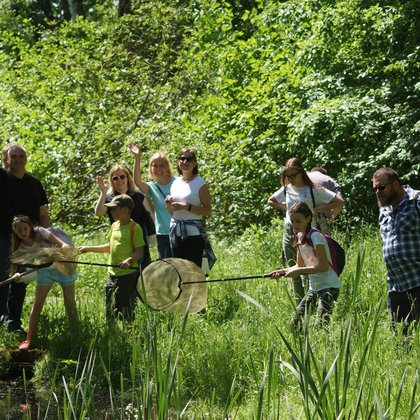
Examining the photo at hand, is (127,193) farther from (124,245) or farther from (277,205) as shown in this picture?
(277,205)

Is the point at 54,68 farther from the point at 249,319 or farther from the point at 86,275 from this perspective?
the point at 249,319

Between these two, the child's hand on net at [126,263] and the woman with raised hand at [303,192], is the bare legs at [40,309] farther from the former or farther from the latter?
the woman with raised hand at [303,192]

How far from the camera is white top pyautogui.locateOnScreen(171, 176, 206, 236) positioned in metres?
8.56

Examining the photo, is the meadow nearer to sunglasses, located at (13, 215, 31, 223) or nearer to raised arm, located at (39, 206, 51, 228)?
raised arm, located at (39, 206, 51, 228)

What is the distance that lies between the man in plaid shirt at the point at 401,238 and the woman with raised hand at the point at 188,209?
2.29m

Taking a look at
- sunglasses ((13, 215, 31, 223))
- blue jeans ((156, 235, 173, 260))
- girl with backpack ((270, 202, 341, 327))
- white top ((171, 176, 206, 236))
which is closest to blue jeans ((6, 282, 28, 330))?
sunglasses ((13, 215, 31, 223))

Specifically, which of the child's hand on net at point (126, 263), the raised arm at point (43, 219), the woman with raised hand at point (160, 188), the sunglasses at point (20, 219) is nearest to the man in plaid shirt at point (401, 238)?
the child's hand on net at point (126, 263)

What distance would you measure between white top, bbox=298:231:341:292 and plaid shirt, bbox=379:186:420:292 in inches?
21.9

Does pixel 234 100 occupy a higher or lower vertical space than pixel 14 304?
higher

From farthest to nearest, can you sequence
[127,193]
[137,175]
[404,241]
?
1. [137,175]
2. [127,193]
3. [404,241]

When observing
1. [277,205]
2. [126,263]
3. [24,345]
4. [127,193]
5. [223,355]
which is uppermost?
[127,193]

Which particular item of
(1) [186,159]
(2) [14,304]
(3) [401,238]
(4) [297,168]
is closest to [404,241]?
(3) [401,238]

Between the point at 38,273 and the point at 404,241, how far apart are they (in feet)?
10.6

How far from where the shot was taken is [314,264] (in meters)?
6.98
